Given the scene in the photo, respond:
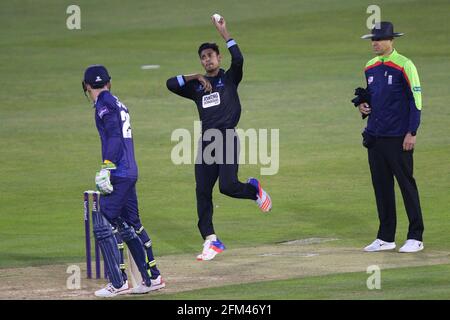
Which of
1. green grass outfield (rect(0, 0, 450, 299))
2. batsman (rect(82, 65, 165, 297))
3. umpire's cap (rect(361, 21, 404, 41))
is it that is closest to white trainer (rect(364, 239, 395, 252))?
green grass outfield (rect(0, 0, 450, 299))

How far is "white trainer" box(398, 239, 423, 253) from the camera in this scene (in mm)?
13344

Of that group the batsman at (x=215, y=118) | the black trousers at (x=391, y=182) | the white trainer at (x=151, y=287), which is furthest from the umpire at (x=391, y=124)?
the white trainer at (x=151, y=287)

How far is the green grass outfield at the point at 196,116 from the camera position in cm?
1551

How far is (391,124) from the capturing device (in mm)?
13352

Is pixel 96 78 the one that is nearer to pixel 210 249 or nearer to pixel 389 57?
pixel 210 249

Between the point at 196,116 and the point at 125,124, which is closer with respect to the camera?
the point at 125,124

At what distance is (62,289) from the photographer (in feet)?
37.9

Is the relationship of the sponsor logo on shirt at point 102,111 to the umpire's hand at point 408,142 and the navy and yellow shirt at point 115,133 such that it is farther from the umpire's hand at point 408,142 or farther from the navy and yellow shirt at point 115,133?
the umpire's hand at point 408,142

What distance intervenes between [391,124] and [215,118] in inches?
Result: 81.2

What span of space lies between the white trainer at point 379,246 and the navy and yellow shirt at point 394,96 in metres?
1.27

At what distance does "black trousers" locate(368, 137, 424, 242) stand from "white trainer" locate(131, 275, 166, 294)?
10.9 feet

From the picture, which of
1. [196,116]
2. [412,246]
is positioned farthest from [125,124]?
[196,116]

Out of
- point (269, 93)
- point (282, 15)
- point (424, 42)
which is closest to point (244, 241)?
point (269, 93)

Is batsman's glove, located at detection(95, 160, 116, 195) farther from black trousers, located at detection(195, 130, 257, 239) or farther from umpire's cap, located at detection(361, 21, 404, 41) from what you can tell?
umpire's cap, located at detection(361, 21, 404, 41)
